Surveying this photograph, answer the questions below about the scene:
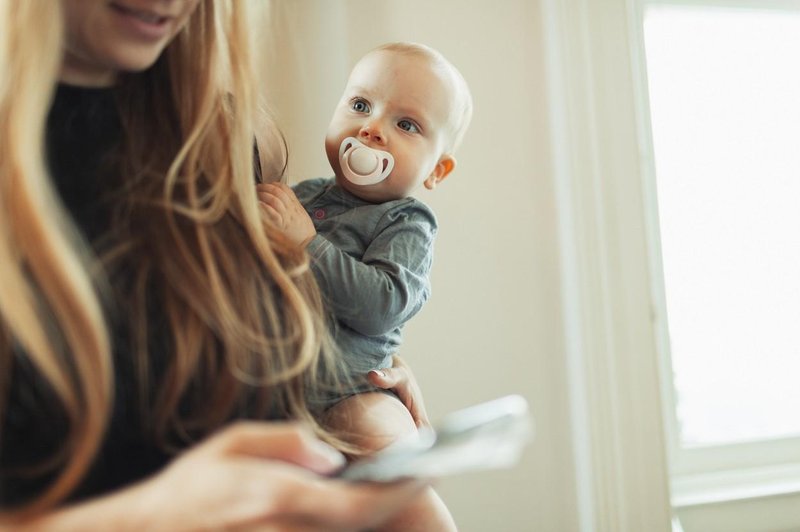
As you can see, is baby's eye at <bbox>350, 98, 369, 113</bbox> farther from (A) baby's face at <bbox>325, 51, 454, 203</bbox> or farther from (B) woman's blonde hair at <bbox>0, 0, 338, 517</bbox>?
(B) woman's blonde hair at <bbox>0, 0, 338, 517</bbox>

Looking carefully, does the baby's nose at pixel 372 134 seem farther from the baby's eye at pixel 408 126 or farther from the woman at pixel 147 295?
the woman at pixel 147 295

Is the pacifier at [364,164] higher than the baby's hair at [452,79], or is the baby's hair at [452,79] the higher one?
the baby's hair at [452,79]

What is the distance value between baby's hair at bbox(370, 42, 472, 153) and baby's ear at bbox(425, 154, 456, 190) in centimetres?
2

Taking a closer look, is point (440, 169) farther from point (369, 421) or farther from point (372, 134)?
point (369, 421)

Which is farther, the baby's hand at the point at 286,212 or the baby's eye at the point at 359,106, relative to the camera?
the baby's eye at the point at 359,106

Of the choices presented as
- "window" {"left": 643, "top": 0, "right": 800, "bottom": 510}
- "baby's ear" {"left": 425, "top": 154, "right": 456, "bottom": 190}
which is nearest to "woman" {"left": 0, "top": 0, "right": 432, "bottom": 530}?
"baby's ear" {"left": 425, "top": 154, "right": 456, "bottom": 190}

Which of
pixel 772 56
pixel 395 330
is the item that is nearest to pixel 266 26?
pixel 395 330

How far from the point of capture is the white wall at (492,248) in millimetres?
1398

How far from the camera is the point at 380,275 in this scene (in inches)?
34.6

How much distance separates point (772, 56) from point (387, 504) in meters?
1.65

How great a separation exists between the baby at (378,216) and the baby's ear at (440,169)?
0.04 metres

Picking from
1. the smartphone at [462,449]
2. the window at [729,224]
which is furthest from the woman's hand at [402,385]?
the window at [729,224]

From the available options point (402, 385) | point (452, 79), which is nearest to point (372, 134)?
point (452, 79)

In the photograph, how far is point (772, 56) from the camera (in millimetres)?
1810
